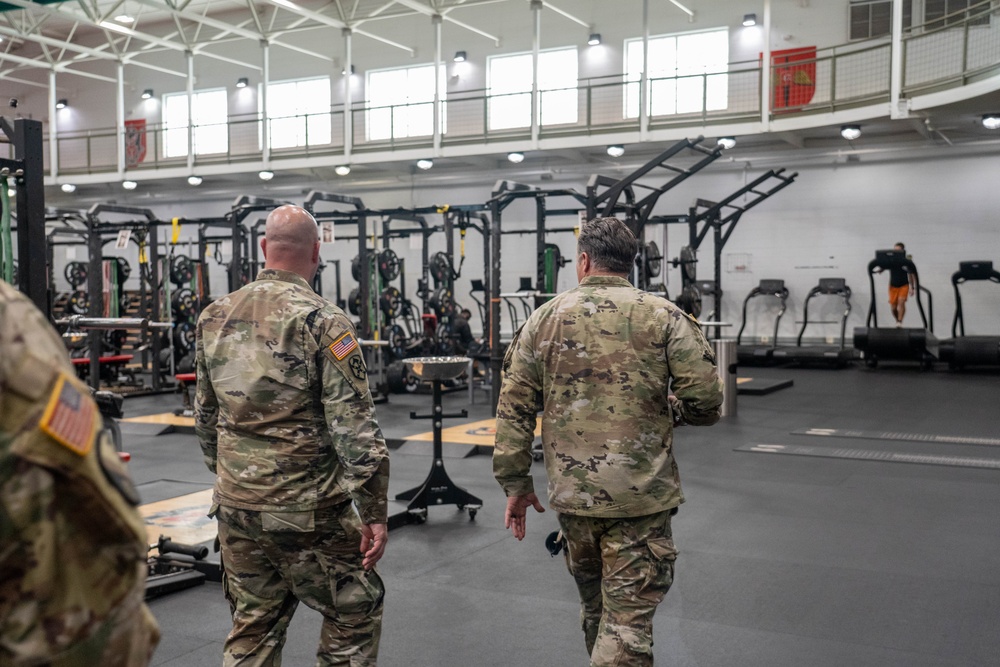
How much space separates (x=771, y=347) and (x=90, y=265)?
9.99 metres

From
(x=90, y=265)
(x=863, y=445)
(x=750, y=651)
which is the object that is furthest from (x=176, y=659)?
(x=90, y=265)

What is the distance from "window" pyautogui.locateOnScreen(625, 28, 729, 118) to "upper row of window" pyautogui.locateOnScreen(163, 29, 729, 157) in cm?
2

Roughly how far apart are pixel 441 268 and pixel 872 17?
8544 mm

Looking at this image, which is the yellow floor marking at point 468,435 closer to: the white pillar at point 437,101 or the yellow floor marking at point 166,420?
the yellow floor marking at point 166,420

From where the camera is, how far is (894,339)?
44.9 feet

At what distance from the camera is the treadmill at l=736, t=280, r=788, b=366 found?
48.0 ft

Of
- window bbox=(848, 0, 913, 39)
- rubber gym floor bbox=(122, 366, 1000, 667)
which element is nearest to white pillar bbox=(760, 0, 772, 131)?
window bbox=(848, 0, 913, 39)

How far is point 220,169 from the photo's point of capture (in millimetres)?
17516

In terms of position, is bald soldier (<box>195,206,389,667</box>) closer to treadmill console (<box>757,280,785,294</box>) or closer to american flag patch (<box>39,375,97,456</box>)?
american flag patch (<box>39,375,97,456</box>)

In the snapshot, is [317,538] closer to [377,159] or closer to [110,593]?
[110,593]

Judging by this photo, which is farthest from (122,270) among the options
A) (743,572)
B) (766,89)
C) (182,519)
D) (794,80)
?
(743,572)

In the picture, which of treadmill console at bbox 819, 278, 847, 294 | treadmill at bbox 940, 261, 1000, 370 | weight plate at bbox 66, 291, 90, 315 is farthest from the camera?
treadmill console at bbox 819, 278, 847, 294

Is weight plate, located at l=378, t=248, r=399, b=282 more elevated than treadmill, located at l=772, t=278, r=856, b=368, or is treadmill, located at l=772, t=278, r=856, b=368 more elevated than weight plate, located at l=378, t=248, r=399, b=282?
weight plate, located at l=378, t=248, r=399, b=282

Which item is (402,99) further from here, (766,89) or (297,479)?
(297,479)
